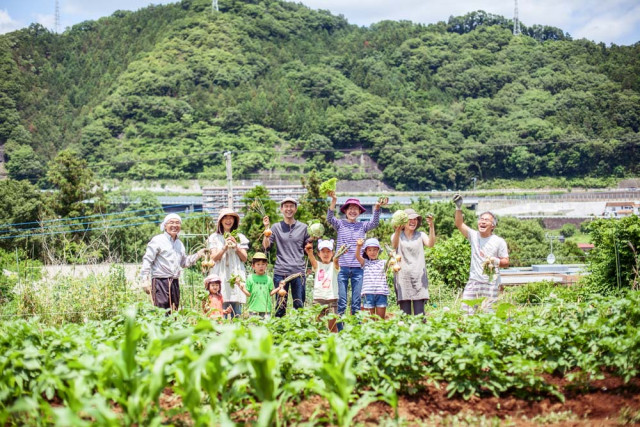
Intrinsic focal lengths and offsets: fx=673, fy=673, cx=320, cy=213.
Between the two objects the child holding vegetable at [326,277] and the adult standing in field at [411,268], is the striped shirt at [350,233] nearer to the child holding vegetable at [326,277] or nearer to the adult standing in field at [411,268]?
the child holding vegetable at [326,277]

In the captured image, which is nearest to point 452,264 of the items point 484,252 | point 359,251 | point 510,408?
point 359,251

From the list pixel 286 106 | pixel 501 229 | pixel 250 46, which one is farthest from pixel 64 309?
pixel 250 46

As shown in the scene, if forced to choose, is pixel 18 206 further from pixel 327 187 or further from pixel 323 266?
pixel 323 266

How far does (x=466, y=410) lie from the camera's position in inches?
150

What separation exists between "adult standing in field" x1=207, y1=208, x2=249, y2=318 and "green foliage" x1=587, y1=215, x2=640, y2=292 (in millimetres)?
5096

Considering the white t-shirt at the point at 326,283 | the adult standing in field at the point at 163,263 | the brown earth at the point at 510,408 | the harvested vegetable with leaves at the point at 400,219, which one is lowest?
the brown earth at the point at 510,408

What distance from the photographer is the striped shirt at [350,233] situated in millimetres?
6711

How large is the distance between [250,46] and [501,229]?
99.2 meters

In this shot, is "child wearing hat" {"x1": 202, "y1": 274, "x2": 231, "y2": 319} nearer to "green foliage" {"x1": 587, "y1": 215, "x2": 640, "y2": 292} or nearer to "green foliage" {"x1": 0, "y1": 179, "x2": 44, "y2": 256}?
"green foliage" {"x1": 587, "y1": 215, "x2": 640, "y2": 292}

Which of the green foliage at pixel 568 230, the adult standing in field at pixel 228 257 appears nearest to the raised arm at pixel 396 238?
the adult standing in field at pixel 228 257

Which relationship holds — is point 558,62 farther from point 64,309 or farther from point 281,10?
point 64,309

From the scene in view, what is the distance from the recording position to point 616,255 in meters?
9.06

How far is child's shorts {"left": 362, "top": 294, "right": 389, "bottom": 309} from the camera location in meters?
6.50

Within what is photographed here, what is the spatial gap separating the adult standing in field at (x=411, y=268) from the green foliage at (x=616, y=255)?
12.1ft
